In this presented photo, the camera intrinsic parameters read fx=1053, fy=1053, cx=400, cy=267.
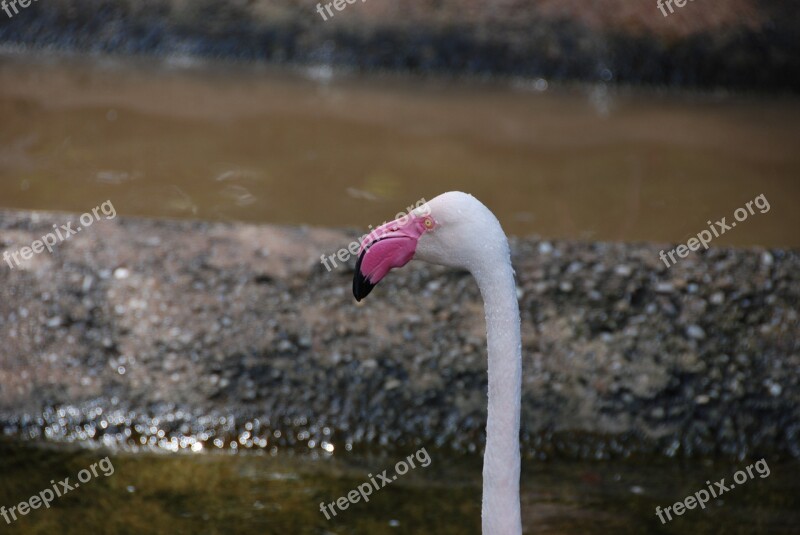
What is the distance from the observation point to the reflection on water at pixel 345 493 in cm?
419

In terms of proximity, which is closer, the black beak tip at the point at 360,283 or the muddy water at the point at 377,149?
the black beak tip at the point at 360,283

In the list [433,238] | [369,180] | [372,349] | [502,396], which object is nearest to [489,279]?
[433,238]

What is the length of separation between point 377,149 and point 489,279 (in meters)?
5.84

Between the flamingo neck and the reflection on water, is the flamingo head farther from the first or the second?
the reflection on water

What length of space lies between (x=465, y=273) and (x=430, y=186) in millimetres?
2599

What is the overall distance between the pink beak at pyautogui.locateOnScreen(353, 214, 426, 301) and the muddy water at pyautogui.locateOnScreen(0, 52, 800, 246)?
4.18 m

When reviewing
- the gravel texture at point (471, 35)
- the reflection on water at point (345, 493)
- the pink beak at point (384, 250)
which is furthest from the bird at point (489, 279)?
the gravel texture at point (471, 35)

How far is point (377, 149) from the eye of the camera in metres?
8.41

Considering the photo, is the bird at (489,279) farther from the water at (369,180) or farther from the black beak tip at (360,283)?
the water at (369,180)

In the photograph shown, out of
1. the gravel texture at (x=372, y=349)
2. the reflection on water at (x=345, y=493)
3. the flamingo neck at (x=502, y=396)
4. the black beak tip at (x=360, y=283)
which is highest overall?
the black beak tip at (x=360, y=283)

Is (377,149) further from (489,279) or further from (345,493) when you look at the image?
(489,279)

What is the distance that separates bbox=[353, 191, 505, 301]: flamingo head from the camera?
8.68 ft

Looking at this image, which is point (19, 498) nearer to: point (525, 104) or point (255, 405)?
point (255, 405)

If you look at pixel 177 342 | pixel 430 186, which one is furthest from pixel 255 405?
pixel 430 186
